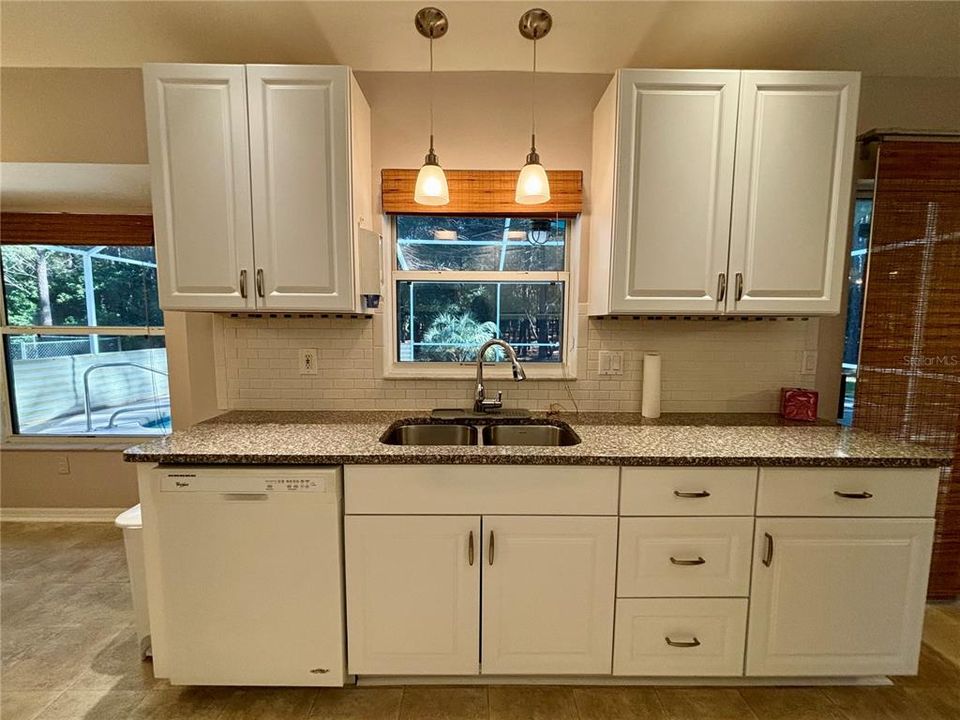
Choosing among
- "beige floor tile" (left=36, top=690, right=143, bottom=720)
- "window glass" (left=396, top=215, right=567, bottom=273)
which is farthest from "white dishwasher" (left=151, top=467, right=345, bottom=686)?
"window glass" (left=396, top=215, right=567, bottom=273)

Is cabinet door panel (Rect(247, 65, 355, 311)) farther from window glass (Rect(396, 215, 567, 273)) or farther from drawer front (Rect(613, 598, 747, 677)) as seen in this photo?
drawer front (Rect(613, 598, 747, 677))

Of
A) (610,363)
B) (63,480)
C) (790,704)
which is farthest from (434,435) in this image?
(63,480)

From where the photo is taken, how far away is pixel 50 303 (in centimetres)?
287

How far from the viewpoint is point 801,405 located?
1.93 m

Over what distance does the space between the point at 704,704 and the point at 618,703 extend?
0.31 meters

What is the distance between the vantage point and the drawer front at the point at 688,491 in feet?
4.73

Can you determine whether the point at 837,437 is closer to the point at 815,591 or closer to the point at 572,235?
the point at 815,591

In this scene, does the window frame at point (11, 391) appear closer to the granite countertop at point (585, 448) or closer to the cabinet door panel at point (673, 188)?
the granite countertop at point (585, 448)

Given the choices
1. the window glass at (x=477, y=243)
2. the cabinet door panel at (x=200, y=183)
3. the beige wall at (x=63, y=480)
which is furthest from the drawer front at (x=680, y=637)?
the beige wall at (x=63, y=480)

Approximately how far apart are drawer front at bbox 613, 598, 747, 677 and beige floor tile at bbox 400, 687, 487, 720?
1.65ft

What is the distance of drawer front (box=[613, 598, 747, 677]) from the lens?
4.90 feet

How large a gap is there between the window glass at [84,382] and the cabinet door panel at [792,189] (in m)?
3.51

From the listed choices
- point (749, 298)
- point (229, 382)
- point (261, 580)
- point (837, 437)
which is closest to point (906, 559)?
point (837, 437)

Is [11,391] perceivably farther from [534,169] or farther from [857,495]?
[857,495]
